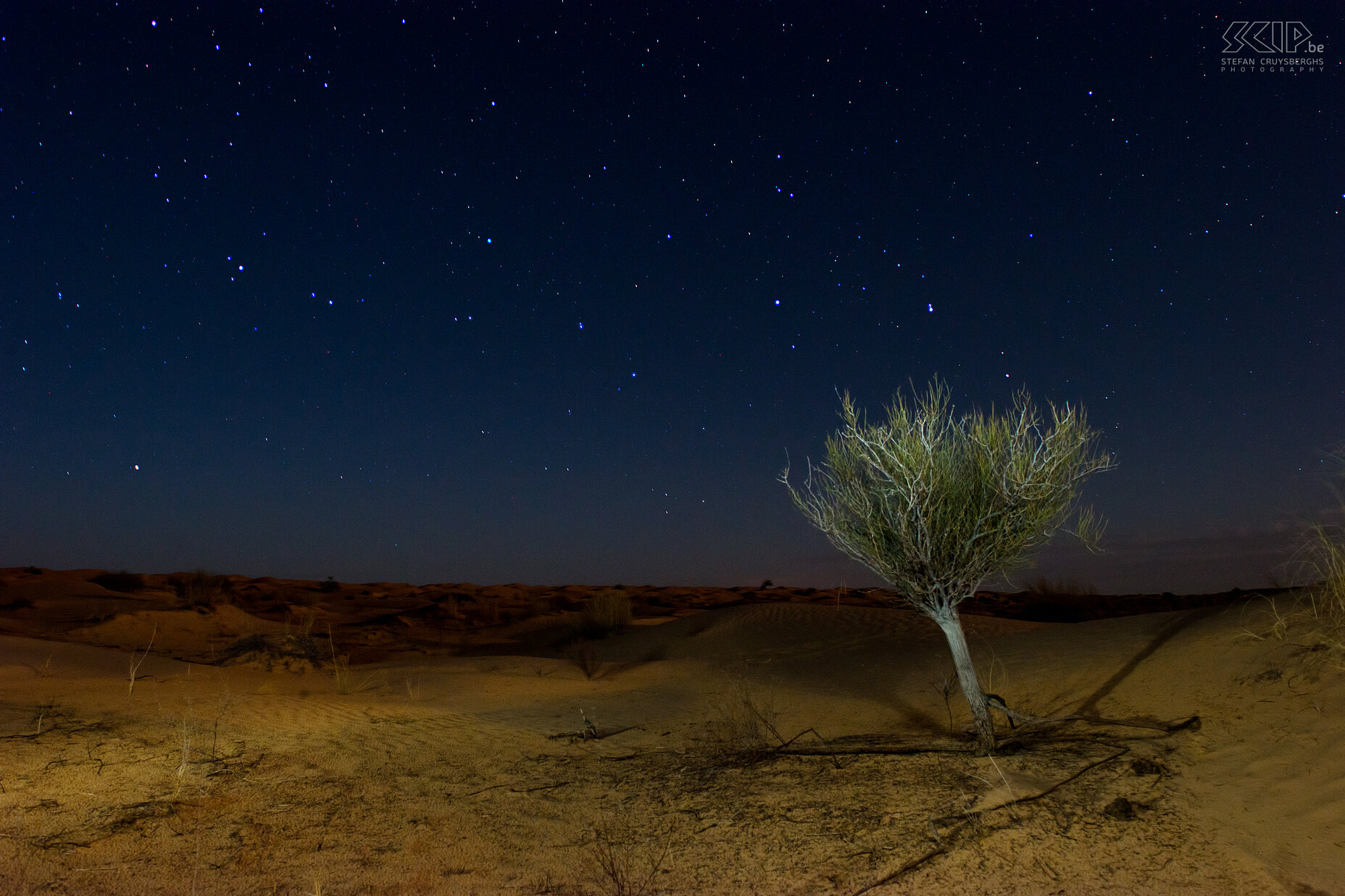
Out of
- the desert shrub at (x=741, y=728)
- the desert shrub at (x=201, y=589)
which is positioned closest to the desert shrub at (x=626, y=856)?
the desert shrub at (x=741, y=728)

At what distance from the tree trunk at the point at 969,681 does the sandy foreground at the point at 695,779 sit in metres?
0.28

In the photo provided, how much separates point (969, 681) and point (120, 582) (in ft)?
105

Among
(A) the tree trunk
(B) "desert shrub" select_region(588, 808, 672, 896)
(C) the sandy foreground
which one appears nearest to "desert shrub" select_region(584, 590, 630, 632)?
(C) the sandy foreground

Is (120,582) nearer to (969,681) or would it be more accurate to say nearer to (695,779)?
(695,779)

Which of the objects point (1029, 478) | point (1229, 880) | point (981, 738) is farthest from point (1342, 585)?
point (1229, 880)

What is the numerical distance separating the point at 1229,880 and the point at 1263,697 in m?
3.46

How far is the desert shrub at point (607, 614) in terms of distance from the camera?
2159 cm

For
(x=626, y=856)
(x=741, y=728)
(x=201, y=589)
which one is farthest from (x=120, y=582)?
(x=626, y=856)

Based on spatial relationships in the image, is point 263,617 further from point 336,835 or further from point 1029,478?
point 1029,478

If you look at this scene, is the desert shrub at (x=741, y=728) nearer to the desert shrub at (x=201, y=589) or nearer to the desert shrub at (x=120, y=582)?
the desert shrub at (x=201, y=589)

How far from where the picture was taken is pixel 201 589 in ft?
85.1

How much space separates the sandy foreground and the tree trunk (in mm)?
277

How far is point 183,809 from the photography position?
5445 mm

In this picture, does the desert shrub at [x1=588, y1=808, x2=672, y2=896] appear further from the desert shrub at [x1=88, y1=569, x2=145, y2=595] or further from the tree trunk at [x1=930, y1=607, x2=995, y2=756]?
the desert shrub at [x1=88, y1=569, x2=145, y2=595]
